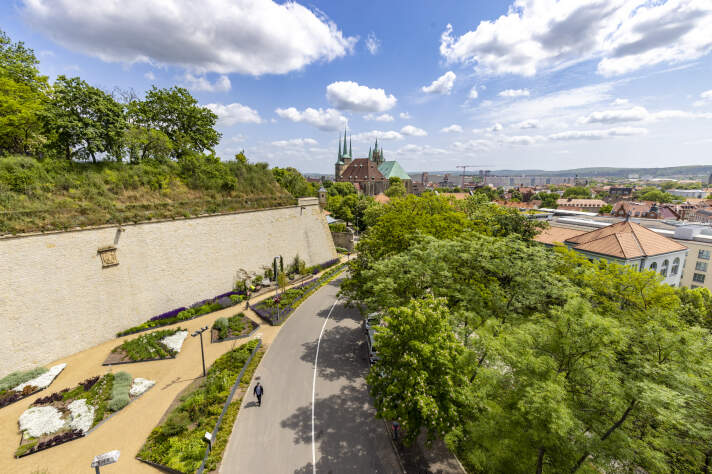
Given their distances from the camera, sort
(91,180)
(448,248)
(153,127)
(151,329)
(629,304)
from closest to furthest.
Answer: (448,248) < (629,304) < (151,329) < (91,180) < (153,127)

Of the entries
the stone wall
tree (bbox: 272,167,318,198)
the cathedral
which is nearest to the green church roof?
the cathedral

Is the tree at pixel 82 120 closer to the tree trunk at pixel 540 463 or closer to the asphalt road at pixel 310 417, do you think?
the asphalt road at pixel 310 417

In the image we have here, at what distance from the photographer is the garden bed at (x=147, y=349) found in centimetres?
1748

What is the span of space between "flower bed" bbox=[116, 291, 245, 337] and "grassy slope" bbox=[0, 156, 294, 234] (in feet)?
27.6

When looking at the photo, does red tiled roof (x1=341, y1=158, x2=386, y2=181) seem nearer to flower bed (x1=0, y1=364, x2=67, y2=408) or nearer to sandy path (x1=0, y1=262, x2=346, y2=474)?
sandy path (x1=0, y1=262, x2=346, y2=474)

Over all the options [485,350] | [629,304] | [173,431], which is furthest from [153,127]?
[629,304]

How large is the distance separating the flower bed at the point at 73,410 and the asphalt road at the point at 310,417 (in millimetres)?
6685

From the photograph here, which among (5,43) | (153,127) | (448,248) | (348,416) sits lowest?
(348,416)

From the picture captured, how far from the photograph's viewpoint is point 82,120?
22.4 metres

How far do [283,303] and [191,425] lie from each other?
12.6 m

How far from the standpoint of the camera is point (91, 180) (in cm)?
2300

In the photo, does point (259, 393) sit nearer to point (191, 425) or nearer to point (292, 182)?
point (191, 425)

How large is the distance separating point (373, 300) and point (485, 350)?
6.82m

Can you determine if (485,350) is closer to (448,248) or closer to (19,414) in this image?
(448,248)
